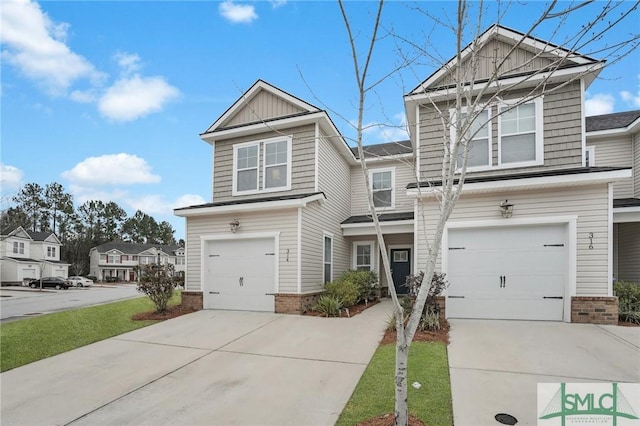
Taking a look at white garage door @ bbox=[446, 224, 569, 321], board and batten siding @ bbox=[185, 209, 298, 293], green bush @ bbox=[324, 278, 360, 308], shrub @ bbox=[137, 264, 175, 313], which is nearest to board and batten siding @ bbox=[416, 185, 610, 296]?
white garage door @ bbox=[446, 224, 569, 321]

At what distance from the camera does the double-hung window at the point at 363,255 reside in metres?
14.7

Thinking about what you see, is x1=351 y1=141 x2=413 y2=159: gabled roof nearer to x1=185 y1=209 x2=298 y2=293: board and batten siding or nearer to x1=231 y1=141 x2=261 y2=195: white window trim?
x1=231 y1=141 x2=261 y2=195: white window trim

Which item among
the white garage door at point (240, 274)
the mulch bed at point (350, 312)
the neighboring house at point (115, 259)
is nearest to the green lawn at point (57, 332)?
the white garage door at point (240, 274)

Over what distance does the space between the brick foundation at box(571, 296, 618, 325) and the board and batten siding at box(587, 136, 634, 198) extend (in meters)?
6.01

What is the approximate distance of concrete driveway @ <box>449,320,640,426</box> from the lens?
4.20m

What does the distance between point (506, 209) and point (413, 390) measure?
18.5 ft

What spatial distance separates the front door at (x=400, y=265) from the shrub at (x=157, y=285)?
28.0 feet

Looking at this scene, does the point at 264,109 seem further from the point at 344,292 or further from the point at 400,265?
the point at 400,265

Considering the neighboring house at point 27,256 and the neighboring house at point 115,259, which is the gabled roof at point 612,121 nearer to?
the neighboring house at point 27,256

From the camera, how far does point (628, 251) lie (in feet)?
37.9

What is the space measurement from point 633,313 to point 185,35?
1282cm

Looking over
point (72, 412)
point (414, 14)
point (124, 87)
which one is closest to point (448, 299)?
point (414, 14)

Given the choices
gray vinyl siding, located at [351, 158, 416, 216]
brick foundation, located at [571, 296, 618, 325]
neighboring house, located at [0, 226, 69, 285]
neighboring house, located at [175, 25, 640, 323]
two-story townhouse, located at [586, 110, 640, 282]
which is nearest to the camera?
brick foundation, located at [571, 296, 618, 325]

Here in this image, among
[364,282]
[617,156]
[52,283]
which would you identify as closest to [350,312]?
[364,282]
